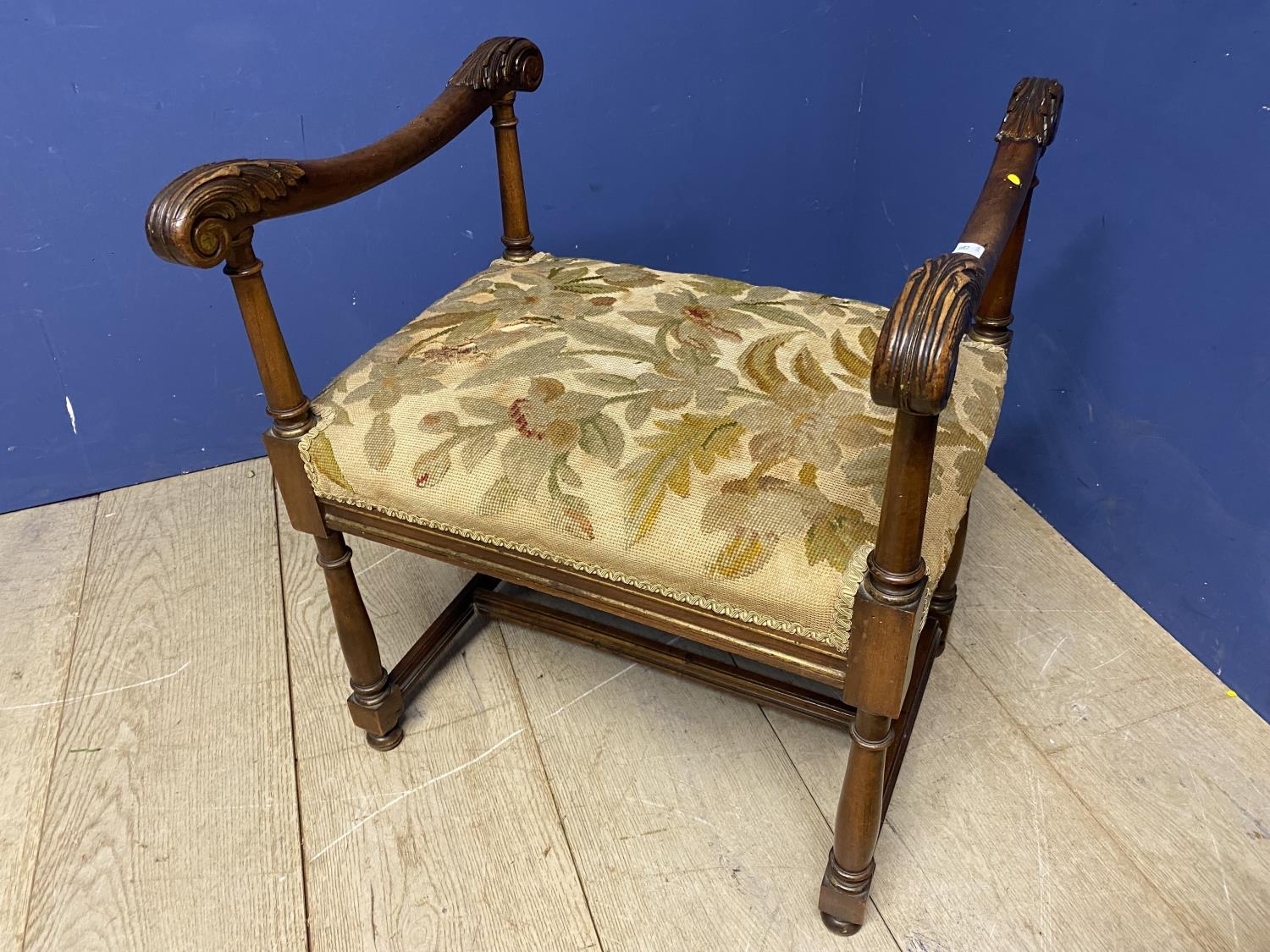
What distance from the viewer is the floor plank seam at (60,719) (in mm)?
988

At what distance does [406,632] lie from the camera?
4.23 feet

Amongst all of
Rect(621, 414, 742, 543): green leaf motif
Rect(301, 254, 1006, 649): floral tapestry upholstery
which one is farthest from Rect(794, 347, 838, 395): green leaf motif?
Rect(621, 414, 742, 543): green leaf motif

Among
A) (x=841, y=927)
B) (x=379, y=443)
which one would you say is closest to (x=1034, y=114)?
(x=379, y=443)

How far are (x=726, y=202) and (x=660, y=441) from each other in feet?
3.21

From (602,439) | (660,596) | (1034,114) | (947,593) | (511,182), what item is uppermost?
(1034,114)

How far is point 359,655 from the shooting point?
1.06 meters

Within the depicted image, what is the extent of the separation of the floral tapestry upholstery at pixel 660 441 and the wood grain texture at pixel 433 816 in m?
0.35

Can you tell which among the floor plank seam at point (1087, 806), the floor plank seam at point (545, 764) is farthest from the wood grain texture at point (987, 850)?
the floor plank seam at point (545, 764)

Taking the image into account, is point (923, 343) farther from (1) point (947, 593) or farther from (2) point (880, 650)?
(1) point (947, 593)

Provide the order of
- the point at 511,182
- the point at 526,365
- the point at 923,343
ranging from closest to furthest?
the point at 923,343
the point at 526,365
the point at 511,182

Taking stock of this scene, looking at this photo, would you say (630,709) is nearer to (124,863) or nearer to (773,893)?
(773,893)

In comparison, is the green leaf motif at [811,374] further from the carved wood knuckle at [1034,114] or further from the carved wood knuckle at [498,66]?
the carved wood knuckle at [498,66]

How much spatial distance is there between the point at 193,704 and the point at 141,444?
0.57 m

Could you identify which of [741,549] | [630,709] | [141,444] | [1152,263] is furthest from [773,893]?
[141,444]
